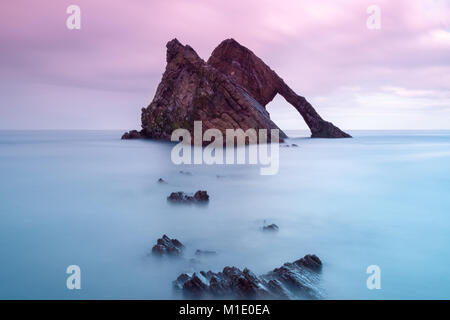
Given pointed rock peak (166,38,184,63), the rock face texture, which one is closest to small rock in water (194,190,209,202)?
the rock face texture

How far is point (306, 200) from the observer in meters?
11.1

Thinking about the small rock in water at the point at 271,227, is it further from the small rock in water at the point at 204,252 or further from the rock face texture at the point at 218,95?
the rock face texture at the point at 218,95

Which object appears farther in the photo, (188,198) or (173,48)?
(173,48)

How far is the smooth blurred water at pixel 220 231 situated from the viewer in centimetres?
526

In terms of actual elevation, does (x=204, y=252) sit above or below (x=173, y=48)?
below

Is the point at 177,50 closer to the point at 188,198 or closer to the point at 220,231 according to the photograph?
the point at 188,198

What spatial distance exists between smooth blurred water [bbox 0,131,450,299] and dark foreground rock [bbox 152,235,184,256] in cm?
19

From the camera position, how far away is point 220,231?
A: 303 inches

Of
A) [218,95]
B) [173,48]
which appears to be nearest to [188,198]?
[218,95]

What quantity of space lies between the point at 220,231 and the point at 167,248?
178cm

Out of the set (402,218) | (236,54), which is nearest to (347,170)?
(402,218)

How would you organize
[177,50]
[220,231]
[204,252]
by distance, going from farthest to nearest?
1. [177,50]
2. [220,231]
3. [204,252]
